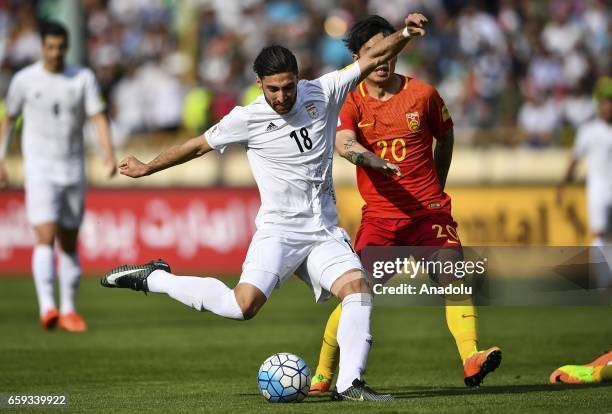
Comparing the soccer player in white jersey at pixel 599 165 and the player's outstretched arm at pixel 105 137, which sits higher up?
the player's outstretched arm at pixel 105 137

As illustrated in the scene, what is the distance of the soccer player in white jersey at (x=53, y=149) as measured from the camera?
12750 millimetres

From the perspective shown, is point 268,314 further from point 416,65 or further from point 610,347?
point 416,65

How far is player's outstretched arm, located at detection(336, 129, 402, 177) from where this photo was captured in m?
7.51

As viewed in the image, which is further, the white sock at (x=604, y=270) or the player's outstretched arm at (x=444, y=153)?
the player's outstretched arm at (x=444, y=153)

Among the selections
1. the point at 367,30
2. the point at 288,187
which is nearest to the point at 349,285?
the point at 288,187

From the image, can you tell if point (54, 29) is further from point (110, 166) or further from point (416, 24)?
point (416, 24)

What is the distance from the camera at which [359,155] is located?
7.93 metres

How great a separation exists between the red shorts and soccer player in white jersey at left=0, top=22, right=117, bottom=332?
453cm

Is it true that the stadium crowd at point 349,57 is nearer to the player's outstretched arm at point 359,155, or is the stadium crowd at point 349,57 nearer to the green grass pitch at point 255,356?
the green grass pitch at point 255,356

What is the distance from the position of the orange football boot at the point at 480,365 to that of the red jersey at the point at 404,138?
1.20 meters

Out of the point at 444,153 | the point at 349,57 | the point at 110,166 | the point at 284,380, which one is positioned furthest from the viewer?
the point at 349,57

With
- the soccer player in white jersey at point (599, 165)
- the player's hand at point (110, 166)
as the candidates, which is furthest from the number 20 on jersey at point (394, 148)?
the soccer player in white jersey at point (599, 165)

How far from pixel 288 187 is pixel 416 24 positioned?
1.30m

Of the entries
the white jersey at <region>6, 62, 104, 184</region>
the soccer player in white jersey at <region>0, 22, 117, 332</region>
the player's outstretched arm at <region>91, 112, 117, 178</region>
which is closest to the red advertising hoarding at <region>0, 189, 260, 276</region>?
the soccer player in white jersey at <region>0, 22, 117, 332</region>
